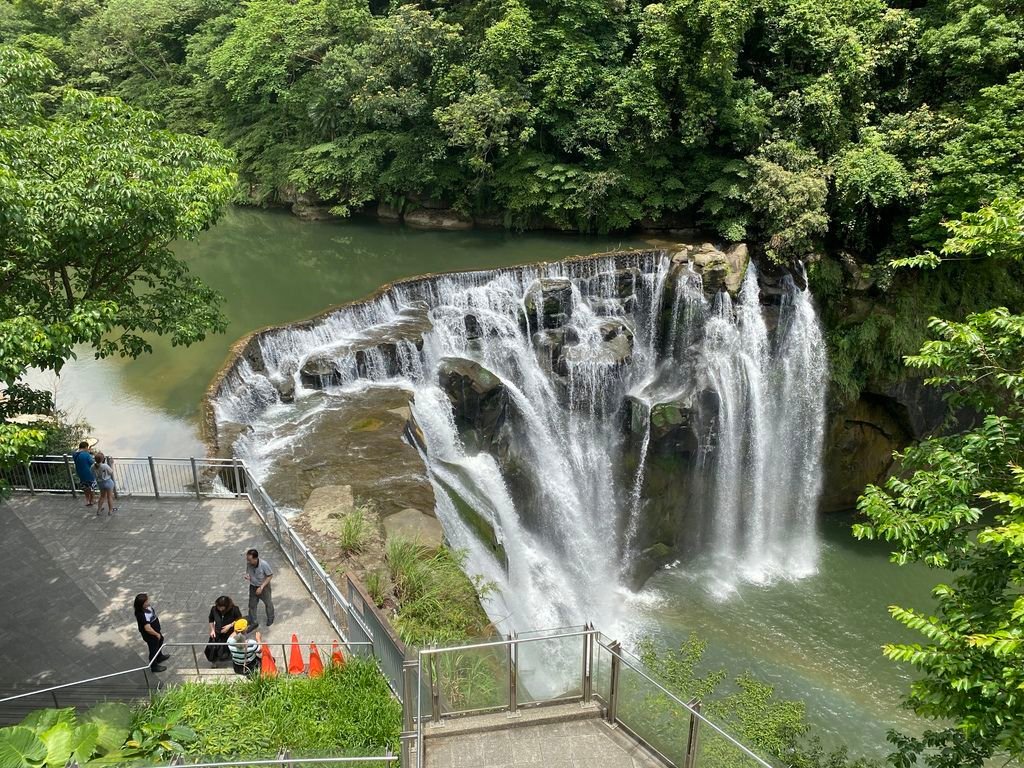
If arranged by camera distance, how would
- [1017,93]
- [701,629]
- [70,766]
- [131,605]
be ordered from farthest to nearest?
1. [1017,93]
2. [701,629]
3. [131,605]
4. [70,766]

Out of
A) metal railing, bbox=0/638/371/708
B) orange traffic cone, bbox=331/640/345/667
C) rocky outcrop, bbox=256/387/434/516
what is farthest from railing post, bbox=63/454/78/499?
orange traffic cone, bbox=331/640/345/667

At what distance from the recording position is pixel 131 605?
11.7m

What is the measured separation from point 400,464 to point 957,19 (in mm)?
22068

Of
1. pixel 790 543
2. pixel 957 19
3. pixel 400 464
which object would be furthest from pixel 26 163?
pixel 957 19

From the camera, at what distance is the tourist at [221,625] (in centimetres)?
1019

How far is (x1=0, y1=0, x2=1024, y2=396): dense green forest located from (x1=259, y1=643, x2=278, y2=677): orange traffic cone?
1636cm

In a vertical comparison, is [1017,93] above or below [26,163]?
above

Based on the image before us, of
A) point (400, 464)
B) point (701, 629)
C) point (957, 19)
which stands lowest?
point (701, 629)

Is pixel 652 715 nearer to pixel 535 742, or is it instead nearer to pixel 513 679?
pixel 535 742

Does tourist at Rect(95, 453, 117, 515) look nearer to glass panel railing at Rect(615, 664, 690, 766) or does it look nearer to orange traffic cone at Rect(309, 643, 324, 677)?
orange traffic cone at Rect(309, 643, 324, 677)

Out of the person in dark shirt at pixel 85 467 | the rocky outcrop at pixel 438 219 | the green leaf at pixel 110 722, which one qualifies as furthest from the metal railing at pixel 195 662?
the rocky outcrop at pixel 438 219

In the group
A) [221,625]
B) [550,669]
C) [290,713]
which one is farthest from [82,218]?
[550,669]

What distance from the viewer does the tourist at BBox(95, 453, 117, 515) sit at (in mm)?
13438

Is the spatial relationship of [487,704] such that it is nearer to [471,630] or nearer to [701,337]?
[471,630]
